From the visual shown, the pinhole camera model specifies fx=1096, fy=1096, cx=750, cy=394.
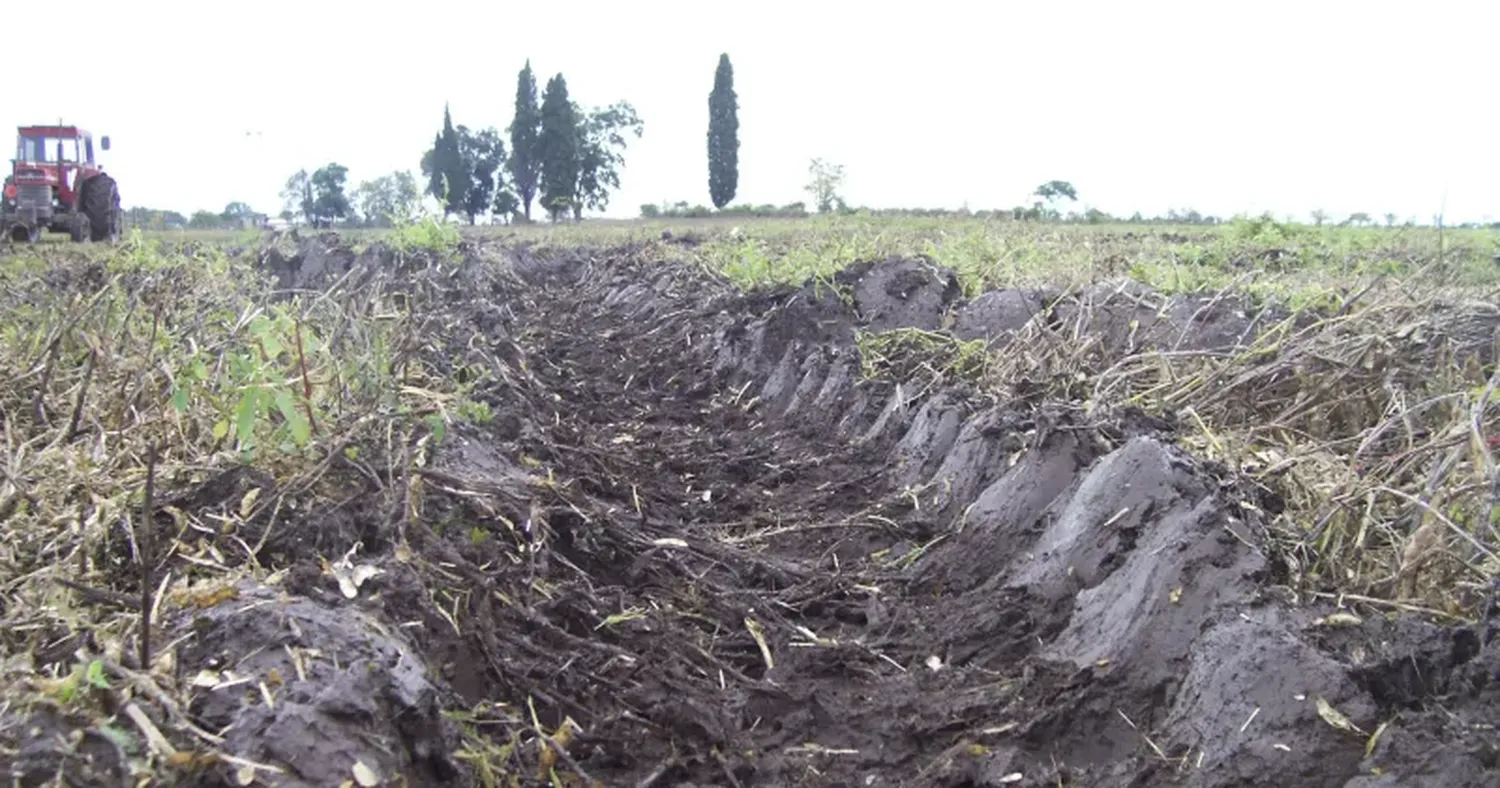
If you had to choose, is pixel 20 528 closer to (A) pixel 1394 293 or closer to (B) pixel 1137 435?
(B) pixel 1137 435

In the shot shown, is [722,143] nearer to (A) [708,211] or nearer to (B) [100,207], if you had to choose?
(A) [708,211]

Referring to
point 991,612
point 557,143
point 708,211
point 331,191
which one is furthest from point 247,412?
point 331,191

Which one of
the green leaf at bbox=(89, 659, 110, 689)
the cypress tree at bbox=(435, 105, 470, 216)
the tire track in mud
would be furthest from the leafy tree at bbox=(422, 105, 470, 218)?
the green leaf at bbox=(89, 659, 110, 689)

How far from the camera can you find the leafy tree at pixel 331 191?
67.2 meters

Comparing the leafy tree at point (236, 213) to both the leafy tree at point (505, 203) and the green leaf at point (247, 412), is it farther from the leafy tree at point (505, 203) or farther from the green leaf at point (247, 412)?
the green leaf at point (247, 412)

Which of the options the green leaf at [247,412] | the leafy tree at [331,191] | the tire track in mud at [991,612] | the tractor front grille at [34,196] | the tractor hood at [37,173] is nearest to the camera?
the tire track in mud at [991,612]

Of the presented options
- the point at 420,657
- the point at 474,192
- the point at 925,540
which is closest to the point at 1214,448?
the point at 925,540

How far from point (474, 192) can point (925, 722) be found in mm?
62955

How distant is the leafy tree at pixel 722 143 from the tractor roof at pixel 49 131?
36.0m

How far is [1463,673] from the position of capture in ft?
7.44

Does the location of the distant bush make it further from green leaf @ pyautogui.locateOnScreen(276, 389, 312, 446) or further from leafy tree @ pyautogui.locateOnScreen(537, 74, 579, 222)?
green leaf @ pyautogui.locateOnScreen(276, 389, 312, 446)

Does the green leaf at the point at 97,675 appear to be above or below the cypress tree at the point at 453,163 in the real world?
below

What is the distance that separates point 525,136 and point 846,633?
54125 mm

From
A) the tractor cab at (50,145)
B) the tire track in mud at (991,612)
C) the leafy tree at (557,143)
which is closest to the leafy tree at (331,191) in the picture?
the leafy tree at (557,143)
